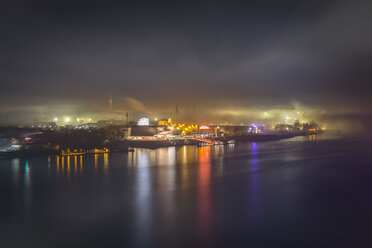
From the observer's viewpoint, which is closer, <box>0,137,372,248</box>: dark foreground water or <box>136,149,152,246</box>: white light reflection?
<box>0,137,372,248</box>: dark foreground water

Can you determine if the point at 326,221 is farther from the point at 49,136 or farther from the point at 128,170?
the point at 49,136

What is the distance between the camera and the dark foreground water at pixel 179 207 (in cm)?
615

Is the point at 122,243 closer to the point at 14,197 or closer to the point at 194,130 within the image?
the point at 14,197

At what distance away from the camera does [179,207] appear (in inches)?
325

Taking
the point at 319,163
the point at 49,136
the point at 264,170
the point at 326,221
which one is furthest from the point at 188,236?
the point at 49,136

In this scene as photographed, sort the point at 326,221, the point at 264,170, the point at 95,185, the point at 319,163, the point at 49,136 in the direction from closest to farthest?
the point at 326,221
the point at 95,185
the point at 264,170
the point at 319,163
the point at 49,136

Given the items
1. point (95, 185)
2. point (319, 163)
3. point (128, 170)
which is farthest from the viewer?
point (319, 163)

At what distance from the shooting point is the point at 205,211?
7855 millimetres

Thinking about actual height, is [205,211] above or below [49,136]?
below

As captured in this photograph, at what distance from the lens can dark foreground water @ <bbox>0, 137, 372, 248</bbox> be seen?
6152mm

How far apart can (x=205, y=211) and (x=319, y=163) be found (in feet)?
40.6

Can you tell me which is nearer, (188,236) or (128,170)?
(188,236)

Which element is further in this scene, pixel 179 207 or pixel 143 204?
pixel 143 204

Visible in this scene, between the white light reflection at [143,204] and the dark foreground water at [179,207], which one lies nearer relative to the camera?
the dark foreground water at [179,207]
